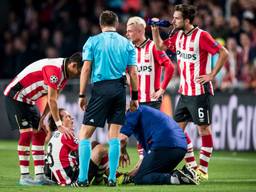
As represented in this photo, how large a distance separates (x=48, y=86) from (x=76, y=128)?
8893 millimetres

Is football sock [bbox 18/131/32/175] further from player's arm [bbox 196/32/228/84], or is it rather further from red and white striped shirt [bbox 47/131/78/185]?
player's arm [bbox 196/32/228/84]

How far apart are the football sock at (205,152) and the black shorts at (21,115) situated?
2.50 m

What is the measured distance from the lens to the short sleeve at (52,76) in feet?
39.4

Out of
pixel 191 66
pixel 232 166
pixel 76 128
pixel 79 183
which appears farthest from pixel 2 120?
pixel 79 183

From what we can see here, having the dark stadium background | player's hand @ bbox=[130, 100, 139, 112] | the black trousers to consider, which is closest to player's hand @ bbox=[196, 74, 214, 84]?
the black trousers

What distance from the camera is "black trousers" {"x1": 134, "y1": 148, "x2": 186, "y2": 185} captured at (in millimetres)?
12109

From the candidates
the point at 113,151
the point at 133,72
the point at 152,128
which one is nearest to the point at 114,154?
the point at 113,151

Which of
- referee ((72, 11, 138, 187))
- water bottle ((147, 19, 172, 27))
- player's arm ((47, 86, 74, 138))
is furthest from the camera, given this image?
water bottle ((147, 19, 172, 27))

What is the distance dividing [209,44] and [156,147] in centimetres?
212

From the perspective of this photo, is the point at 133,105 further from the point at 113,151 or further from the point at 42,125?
the point at 42,125

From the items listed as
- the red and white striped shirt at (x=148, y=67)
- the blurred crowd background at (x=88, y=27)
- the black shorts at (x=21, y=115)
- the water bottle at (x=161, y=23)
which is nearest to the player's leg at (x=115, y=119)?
the black shorts at (x=21, y=115)

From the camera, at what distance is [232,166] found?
15797 millimetres

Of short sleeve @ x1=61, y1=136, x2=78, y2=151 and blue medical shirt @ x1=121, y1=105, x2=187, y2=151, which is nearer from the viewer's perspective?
blue medical shirt @ x1=121, y1=105, x2=187, y2=151

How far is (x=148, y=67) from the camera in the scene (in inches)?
559
